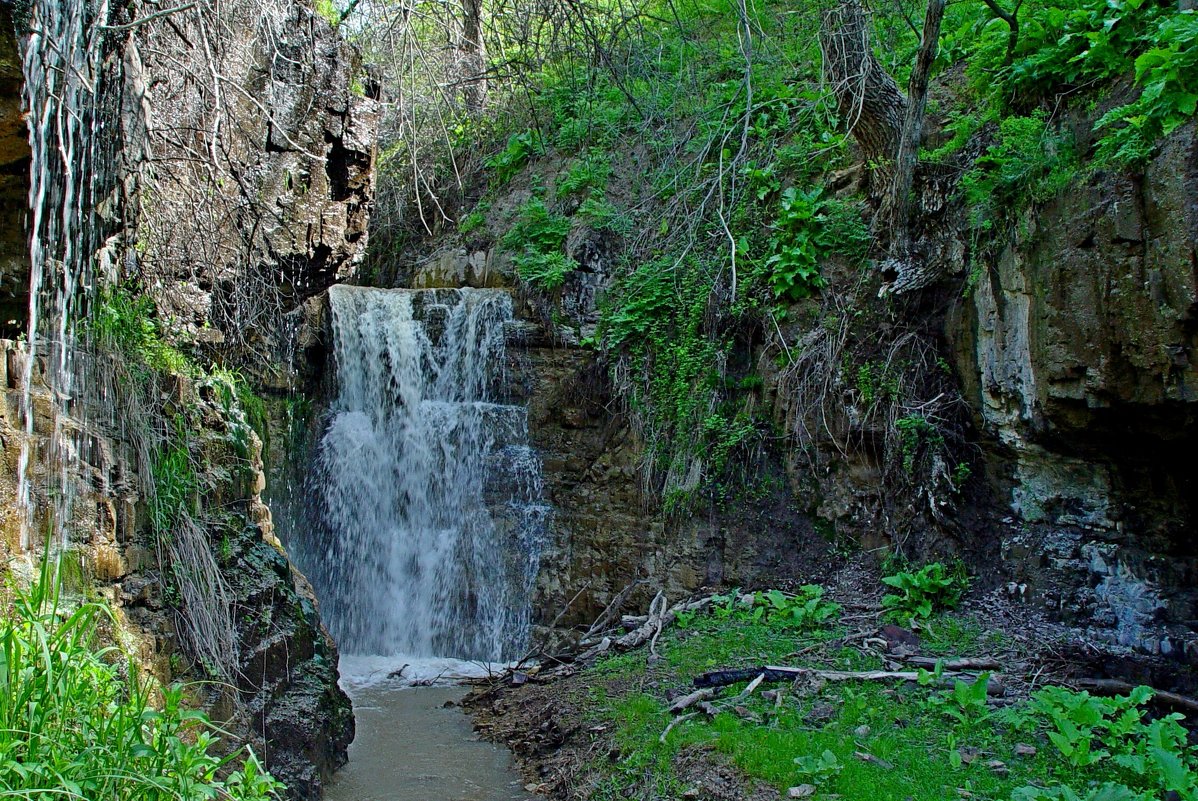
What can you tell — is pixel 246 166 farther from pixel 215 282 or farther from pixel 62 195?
pixel 62 195

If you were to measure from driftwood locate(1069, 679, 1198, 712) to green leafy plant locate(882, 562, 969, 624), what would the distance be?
1420 mm

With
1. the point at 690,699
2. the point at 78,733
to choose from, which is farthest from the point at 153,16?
the point at 690,699

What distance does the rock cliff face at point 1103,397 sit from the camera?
207 inches

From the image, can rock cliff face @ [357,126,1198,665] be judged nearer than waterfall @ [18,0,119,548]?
No

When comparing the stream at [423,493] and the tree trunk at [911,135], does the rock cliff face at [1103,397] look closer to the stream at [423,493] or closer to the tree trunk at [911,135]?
the tree trunk at [911,135]

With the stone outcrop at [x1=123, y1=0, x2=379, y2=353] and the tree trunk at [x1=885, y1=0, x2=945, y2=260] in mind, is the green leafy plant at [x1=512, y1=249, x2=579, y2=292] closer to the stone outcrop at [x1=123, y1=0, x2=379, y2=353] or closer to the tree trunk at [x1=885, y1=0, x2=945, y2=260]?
the stone outcrop at [x1=123, y1=0, x2=379, y2=353]

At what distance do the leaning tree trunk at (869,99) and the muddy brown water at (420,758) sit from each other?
547 cm

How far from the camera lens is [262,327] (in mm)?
8797

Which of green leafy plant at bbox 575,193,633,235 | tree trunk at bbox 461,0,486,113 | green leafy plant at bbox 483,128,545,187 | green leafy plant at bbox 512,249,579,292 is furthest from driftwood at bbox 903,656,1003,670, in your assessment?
green leafy plant at bbox 483,128,545,187

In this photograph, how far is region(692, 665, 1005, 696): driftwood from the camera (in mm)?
5531

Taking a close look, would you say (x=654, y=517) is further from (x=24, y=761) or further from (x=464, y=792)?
(x=24, y=761)

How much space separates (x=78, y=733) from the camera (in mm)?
3137

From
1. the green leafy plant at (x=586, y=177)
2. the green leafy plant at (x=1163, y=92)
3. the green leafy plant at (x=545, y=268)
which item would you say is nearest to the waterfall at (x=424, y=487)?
the green leafy plant at (x=545, y=268)

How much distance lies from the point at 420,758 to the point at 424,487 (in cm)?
415
